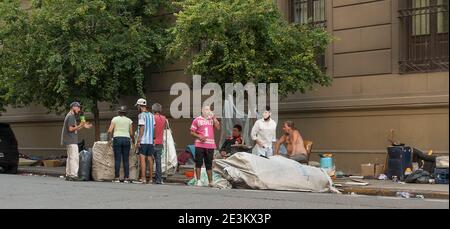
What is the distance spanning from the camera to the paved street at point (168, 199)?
945cm

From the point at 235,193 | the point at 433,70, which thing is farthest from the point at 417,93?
the point at 235,193

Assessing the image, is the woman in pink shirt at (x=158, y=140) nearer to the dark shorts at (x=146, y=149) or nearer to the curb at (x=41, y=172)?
the dark shorts at (x=146, y=149)

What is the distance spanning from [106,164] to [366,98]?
6859 mm

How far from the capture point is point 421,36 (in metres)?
Result: 15.7

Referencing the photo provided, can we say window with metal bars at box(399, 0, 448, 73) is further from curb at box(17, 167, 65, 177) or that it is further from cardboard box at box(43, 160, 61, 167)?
cardboard box at box(43, 160, 61, 167)

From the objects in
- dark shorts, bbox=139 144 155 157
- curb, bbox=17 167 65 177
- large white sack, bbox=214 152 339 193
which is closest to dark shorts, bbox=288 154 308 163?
large white sack, bbox=214 152 339 193

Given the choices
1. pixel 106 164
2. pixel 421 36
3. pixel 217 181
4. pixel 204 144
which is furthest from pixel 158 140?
pixel 421 36

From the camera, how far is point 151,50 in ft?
58.3

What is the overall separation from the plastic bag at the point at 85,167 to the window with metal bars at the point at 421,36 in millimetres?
8050

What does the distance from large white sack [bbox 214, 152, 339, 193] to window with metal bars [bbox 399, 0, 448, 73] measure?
16.2ft

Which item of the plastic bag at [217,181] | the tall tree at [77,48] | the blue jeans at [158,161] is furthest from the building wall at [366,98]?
the blue jeans at [158,161]

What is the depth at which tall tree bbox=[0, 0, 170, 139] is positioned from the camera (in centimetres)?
1669

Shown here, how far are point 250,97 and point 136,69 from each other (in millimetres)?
4195
